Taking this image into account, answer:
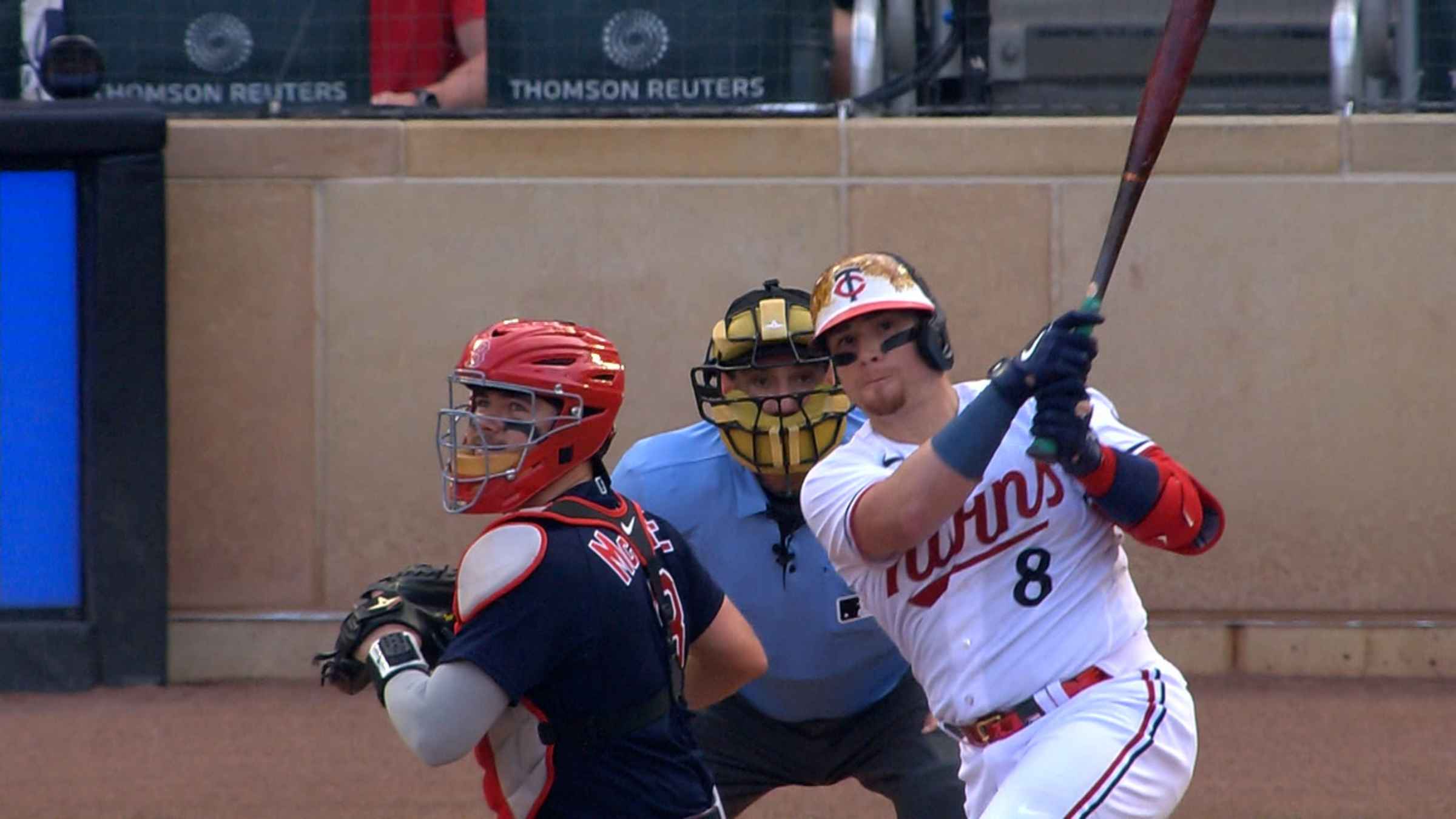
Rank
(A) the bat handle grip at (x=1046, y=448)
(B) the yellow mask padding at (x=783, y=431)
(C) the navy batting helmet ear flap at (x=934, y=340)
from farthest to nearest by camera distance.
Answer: (B) the yellow mask padding at (x=783, y=431) → (C) the navy batting helmet ear flap at (x=934, y=340) → (A) the bat handle grip at (x=1046, y=448)

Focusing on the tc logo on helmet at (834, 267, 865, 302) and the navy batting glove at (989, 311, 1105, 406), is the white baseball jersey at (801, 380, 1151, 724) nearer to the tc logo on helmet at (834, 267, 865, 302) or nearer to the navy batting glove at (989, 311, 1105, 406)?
the navy batting glove at (989, 311, 1105, 406)

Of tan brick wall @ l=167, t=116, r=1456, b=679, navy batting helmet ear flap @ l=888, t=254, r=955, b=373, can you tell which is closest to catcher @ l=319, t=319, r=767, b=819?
navy batting helmet ear flap @ l=888, t=254, r=955, b=373

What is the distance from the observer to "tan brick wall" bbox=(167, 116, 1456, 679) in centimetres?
787

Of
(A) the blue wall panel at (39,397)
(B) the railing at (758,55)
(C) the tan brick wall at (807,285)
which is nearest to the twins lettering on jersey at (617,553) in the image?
(C) the tan brick wall at (807,285)

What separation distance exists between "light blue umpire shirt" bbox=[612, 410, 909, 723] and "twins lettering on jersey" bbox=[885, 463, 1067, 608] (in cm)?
96

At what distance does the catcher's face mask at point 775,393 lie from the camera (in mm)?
4371

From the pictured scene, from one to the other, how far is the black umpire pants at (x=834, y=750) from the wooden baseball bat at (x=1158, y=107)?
4.63 ft

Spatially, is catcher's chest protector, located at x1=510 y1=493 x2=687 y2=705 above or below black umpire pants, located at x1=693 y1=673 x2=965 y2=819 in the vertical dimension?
above

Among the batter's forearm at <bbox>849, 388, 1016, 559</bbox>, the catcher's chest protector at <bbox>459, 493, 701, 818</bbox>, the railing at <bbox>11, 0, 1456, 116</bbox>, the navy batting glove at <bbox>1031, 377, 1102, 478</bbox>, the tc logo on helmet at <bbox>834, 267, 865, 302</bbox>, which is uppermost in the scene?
the railing at <bbox>11, 0, 1456, 116</bbox>

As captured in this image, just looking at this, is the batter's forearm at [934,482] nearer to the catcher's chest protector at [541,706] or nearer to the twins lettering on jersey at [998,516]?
the twins lettering on jersey at [998,516]

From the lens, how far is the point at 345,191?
7980 mm

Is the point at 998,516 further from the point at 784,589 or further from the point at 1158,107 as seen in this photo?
the point at 784,589

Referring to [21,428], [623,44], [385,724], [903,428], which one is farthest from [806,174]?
[903,428]

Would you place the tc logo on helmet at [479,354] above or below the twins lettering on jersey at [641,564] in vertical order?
above
